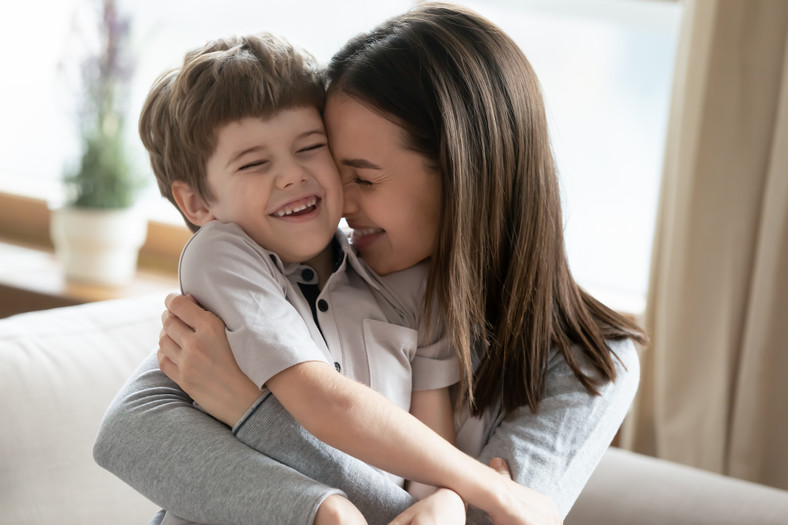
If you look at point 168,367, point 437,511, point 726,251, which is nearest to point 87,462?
point 168,367

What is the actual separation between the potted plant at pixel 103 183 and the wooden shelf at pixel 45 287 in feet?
0.18

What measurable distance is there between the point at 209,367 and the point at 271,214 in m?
0.25

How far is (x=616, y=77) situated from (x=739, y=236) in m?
0.80

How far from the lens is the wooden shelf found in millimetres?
2699

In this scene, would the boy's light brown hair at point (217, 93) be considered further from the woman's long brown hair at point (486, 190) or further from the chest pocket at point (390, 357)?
the chest pocket at point (390, 357)

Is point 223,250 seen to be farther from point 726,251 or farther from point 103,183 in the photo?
point 103,183

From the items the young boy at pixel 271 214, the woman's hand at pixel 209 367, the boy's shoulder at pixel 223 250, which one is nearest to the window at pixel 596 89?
the young boy at pixel 271 214

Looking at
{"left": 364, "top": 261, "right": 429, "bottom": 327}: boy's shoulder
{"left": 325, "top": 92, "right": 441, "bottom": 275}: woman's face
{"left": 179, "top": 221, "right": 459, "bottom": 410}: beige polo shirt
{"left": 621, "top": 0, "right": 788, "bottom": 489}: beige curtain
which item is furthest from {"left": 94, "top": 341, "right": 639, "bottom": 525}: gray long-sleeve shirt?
{"left": 621, "top": 0, "right": 788, "bottom": 489}: beige curtain

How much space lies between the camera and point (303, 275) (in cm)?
137

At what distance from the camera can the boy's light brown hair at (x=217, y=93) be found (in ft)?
4.16

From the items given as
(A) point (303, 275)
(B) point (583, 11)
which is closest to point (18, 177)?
(B) point (583, 11)

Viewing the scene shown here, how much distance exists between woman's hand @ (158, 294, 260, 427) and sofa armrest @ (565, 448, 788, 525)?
31.6 inches

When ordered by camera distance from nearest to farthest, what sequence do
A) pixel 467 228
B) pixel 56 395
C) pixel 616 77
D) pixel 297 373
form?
pixel 297 373 < pixel 467 228 < pixel 56 395 < pixel 616 77

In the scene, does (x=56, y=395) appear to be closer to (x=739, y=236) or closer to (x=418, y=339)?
(x=418, y=339)
